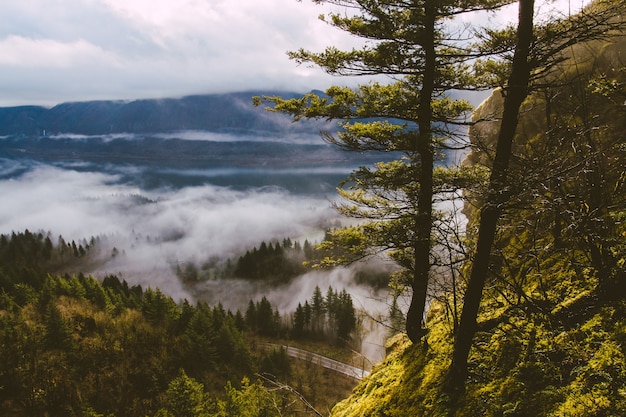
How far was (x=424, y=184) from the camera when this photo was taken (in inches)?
389

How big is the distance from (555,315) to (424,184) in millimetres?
4354

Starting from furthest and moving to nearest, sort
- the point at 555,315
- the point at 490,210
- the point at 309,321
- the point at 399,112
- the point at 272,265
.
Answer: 1. the point at 272,265
2. the point at 309,321
3. the point at 399,112
4. the point at 555,315
5. the point at 490,210

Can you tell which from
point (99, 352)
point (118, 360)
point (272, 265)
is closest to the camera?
point (99, 352)

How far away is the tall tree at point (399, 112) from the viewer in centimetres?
901

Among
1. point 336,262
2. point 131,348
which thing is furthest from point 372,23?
point 131,348

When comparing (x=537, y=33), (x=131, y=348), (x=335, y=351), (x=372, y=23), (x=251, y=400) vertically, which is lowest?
(x=335, y=351)

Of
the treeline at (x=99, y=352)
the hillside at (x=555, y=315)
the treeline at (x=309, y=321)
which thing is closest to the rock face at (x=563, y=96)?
the hillside at (x=555, y=315)

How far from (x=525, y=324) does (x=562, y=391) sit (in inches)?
78.2

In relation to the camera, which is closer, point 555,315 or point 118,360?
point 555,315

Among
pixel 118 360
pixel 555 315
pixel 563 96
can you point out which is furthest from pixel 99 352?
pixel 563 96

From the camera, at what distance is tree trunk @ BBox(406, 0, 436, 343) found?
9.00 meters

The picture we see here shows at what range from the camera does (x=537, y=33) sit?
626 cm

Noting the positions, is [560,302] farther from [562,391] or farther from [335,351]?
[335,351]

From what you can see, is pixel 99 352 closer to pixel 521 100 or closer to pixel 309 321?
pixel 521 100
